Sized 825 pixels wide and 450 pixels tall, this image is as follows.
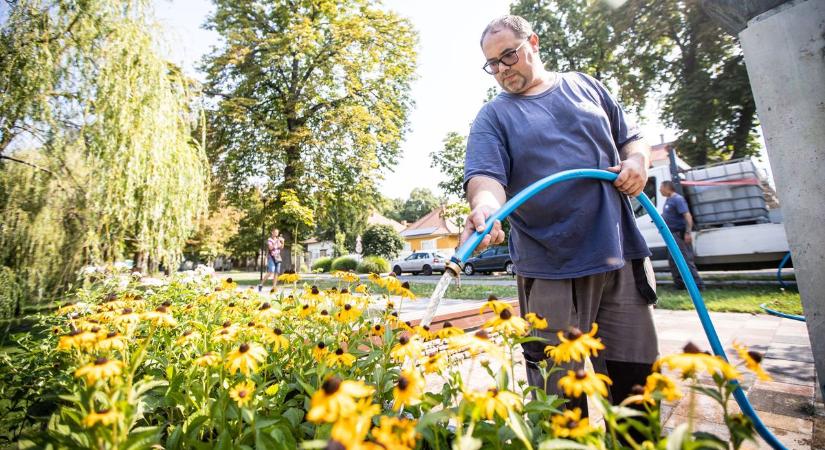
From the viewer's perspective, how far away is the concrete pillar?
1.85 metres

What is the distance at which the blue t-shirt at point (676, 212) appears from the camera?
6.95m

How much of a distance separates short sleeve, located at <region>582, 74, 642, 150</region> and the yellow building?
35.2 meters

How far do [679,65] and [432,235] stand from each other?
92.6 feet

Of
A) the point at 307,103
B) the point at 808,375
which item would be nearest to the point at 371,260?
the point at 307,103

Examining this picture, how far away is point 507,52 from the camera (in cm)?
164

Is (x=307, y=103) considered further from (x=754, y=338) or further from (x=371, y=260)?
(x=754, y=338)

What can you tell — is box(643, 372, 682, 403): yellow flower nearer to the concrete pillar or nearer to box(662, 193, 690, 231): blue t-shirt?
the concrete pillar

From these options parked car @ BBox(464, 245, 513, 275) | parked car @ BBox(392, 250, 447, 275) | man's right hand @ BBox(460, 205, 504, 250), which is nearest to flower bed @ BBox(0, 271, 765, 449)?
man's right hand @ BBox(460, 205, 504, 250)

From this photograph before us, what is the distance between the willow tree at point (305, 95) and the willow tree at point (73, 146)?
28.5 ft

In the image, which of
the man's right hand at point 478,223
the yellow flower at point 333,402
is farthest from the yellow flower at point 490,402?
the man's right hand at point 478,223

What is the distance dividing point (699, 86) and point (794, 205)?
1436 cm

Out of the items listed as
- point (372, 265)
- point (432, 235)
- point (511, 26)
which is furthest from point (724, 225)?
point (432, 235)

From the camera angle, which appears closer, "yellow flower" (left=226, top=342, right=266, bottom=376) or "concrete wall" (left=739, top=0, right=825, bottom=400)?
"yellow flower" (left=226, top=342, right=266, bottom=376)

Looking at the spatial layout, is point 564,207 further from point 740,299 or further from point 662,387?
point 740,299
